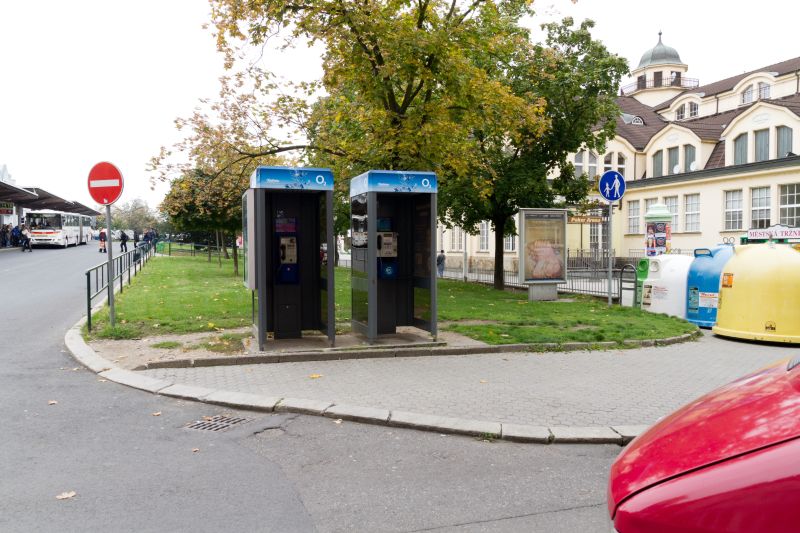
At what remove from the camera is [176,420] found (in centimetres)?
602

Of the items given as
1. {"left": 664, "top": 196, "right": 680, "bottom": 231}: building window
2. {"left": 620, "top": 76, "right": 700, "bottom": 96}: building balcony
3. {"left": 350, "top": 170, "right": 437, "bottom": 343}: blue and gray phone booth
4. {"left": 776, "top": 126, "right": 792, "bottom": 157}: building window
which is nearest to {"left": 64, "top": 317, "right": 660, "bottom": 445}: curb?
{"left": 350, "top": 170, "right": 437, "bottom": 343}: blue and gray phone booth

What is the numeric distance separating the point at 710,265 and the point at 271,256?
838 cm

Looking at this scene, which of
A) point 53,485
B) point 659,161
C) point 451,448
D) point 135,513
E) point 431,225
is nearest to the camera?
point 135,513

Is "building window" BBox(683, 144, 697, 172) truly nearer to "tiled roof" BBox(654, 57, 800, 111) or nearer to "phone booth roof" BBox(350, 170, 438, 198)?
"tiled roof" BBox(654, 57, 800, 111)

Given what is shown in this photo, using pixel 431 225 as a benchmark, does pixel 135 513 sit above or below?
below

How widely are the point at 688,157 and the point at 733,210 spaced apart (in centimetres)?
683

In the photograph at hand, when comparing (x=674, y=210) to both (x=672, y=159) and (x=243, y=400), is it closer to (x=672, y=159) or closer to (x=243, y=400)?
(x=672, y=159)

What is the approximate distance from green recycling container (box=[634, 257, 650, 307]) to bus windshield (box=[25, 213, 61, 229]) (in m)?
45.8

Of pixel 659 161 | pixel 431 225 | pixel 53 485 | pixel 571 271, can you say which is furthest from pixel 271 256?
pixel 659 161

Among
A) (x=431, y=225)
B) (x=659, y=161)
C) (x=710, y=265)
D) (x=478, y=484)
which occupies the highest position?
(x=659, y=161)

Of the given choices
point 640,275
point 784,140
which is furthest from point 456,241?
point 640,275

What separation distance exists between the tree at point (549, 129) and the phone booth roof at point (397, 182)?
8535 millimetres

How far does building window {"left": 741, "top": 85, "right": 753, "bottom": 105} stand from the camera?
45.9 m

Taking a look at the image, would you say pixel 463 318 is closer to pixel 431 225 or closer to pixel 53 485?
pixel 431 225
